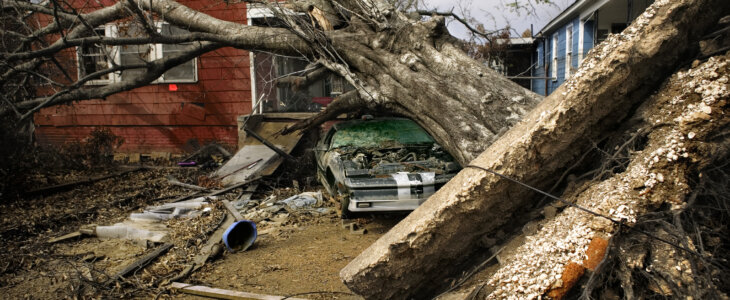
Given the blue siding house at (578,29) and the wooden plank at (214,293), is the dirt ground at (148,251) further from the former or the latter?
the blue siding house at (578,29)

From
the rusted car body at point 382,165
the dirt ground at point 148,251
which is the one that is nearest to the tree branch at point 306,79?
the rusted car body at point 382,165

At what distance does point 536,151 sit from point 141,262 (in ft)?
14.9

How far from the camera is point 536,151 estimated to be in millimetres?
2885

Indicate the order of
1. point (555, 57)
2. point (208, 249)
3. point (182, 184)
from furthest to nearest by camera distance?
1. point (555, 57)
2. point (182, 184)
3. point (208, 249)

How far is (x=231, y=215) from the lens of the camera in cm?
732

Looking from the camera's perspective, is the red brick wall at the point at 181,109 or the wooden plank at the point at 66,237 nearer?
the wooden plank at the point at 66,237

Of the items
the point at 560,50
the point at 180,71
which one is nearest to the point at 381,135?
the point at 180,71

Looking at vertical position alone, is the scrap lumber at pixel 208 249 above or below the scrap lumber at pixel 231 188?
below

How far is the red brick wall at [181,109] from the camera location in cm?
1300

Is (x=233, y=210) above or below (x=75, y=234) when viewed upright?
above

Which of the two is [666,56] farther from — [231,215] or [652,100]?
[231,215]

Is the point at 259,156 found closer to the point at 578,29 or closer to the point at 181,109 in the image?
the point at 181,109

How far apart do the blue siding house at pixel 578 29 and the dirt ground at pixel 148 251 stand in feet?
20.0

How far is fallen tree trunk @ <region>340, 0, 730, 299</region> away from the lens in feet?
9.30
